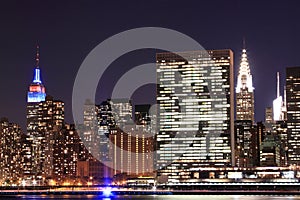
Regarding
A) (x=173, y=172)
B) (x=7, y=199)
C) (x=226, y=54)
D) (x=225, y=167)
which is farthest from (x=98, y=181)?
(x=7, y=199)

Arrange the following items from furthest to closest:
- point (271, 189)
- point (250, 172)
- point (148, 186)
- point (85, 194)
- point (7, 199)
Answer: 1. point (250, 172)
2. point (148, 186)
3. point (271, 189)
4. point (85, 194)
5. point (7, 199)

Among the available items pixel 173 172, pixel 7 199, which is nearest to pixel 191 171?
pixel 173 172

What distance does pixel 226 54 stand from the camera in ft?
655

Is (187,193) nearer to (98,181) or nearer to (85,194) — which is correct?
(85,194)

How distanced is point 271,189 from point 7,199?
59469 millimetres

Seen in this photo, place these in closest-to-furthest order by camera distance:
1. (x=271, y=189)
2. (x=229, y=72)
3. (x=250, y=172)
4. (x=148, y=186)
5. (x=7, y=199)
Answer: (x=7, y=199), (x=271, y=189), (x=148, y=186), (x=250, y=172), (x=229, y=72)

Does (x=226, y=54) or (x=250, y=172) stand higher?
(x=226, y=54)

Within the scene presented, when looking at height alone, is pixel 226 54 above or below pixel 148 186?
above

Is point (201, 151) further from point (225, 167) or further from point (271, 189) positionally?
point (271, 189)

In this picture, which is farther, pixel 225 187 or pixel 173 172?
pixel 173 172

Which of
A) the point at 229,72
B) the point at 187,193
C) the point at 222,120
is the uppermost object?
the point at 229,72

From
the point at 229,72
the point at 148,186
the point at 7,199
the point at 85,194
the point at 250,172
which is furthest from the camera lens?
the point at 229,72

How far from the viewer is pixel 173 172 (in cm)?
19875

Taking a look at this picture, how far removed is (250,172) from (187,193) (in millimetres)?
36957
